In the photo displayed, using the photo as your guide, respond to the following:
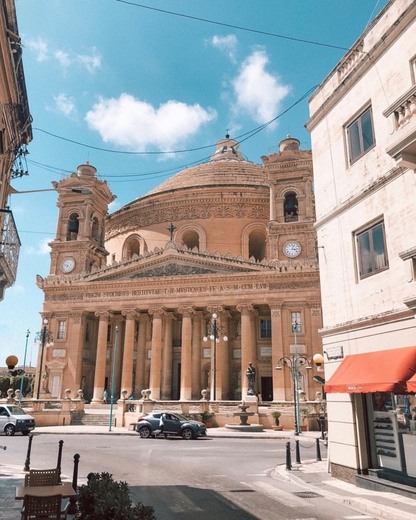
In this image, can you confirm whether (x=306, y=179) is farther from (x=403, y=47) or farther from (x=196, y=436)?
(x=403, y=47)

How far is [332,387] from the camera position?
10.9 metres

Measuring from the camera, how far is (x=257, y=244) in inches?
1969

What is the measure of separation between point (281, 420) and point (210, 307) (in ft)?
38.8

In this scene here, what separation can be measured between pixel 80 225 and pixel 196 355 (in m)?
17.9

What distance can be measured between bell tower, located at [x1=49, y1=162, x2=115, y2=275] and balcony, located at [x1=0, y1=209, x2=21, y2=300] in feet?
109

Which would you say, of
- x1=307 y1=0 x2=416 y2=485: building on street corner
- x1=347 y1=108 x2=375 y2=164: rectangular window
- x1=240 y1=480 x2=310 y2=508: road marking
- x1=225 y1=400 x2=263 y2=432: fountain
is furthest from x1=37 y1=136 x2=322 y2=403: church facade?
x1=347 y1=108 x2=375 y2=164: rectangular window

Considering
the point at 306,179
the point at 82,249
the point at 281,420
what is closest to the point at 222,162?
the point at 306,179

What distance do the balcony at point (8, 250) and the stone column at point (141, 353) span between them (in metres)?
30.0

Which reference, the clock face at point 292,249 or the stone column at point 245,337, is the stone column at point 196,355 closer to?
the stone column at point 245,337

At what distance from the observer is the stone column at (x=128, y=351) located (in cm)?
3969

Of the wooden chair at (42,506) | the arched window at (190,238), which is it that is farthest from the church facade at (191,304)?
the wooden chair at (42,506)

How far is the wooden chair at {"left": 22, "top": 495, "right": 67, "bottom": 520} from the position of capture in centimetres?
595

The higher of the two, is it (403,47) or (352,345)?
(403,47)

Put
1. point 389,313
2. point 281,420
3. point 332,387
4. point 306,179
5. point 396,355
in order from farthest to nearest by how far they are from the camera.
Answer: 1. point 306,179
2. point 281,420
3. point 332,387
4. point 389,313
5. point 396,355
